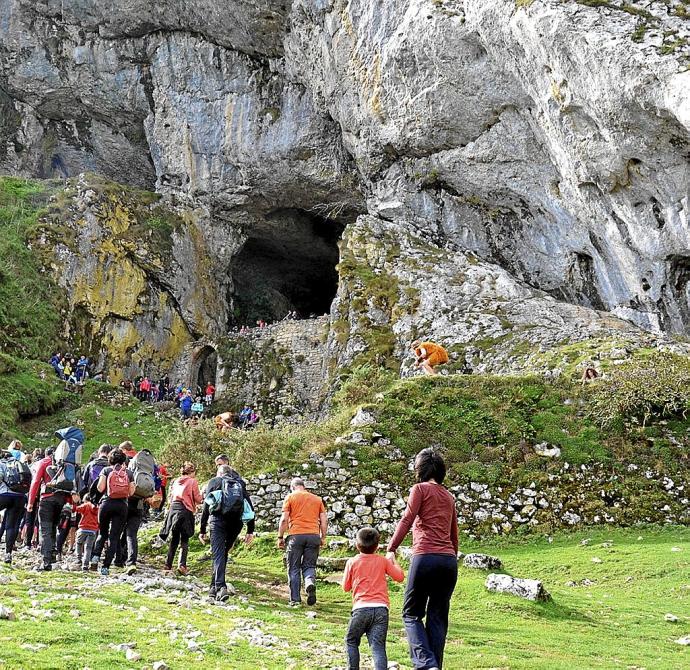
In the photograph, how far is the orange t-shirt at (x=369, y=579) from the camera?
20.6 feet

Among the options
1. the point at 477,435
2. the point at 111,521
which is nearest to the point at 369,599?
the point at 111,521

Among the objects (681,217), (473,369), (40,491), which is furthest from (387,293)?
(40,491)

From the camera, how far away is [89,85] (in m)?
38.7

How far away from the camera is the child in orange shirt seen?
235 inches

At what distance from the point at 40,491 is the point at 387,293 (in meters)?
17.4

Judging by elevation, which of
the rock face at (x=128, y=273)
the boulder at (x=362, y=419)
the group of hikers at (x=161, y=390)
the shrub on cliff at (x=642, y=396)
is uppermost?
the rock face at (x=128, y=273)

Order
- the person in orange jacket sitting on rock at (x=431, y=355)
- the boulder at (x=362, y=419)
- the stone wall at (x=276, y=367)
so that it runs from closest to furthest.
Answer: the boulder at (x=362, y=419) → the person in orange jacket sitting on rock at (x=431, y=355) → the stone wall at (x=276, y=367)

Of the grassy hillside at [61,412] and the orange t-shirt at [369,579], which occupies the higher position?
the grassy hillside at [61,412]

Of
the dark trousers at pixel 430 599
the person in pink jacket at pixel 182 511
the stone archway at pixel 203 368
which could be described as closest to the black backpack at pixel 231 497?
the person in pink jacket at pixel 182 511

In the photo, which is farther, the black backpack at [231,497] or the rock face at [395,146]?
the rock face at [395,146]

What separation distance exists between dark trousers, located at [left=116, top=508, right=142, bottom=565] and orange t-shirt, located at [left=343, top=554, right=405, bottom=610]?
558 cm

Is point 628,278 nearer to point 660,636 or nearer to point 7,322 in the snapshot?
point 660,636

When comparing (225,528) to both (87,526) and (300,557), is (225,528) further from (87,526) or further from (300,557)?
(87,526)

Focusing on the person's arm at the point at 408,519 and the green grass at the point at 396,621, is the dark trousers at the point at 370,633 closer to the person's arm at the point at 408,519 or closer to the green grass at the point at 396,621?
the green grass at the point at 396,621
